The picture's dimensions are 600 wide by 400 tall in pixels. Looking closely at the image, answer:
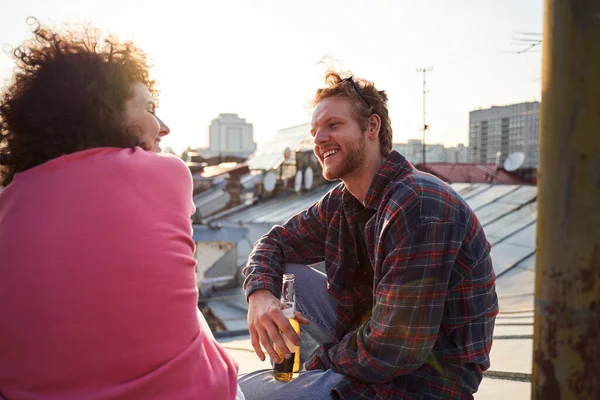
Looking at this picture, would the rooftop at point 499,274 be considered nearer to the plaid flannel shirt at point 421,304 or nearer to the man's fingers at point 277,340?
the plaid flannel shirt at point 421,304

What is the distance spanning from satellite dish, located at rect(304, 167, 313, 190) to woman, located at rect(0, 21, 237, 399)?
17727 mm

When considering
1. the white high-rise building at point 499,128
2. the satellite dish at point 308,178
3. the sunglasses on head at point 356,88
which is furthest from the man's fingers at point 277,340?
the white high-rise building at point 499,128

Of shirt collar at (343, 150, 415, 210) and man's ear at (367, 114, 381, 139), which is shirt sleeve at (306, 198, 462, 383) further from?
man's ear at (367, 114, 381, 139)

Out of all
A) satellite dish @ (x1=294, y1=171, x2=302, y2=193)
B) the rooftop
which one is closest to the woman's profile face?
the rooftop

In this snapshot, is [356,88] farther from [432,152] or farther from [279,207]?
[432,152]

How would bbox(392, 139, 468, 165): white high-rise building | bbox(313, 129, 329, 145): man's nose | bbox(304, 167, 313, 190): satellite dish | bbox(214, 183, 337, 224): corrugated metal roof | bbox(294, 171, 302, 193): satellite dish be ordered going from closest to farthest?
bbox(313, 129, 329, 145): man's nose
bbox(214, 183, 337, 224): corrugated metal roof
bbox(304, 167, 313, 190): satellite dish
bbox(294, 171, 302, 193): satellite dish
bbox(392, 139, 468, 165): white high-rise building

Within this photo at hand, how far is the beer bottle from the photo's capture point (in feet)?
6.60

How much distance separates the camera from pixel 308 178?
19.2 metres

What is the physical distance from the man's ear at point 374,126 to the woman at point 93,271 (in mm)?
1200

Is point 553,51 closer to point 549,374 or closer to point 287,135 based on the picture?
point 549,374

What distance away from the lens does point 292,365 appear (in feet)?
6.67

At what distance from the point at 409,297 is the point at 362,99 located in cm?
106

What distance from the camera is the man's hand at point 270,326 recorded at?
204 cm

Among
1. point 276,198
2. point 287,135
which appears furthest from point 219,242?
point 287,135
